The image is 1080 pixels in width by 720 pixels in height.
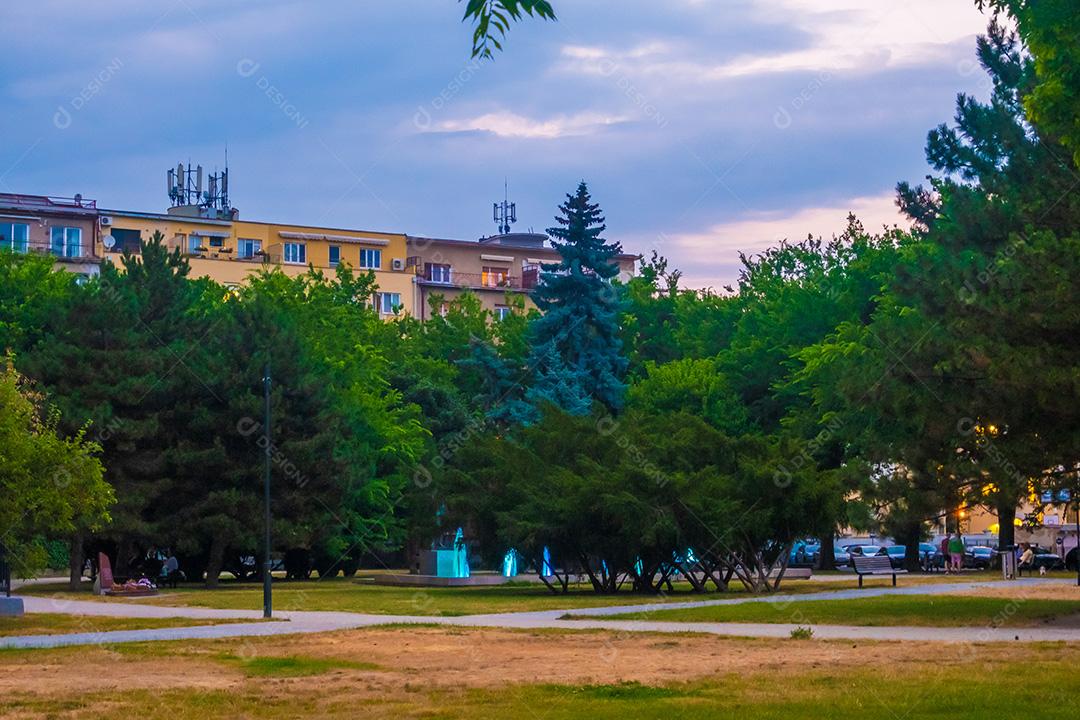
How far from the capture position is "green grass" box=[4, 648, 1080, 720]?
1529cm

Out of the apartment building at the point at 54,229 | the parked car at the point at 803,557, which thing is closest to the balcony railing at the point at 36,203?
the apartment building at the point at 54,229

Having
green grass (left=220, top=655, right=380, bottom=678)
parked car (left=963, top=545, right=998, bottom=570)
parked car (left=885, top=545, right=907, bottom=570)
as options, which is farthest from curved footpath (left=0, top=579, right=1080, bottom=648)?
parked car (left=963, top=545, right=998, bottom=570)

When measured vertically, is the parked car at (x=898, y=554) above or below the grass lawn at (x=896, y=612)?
above

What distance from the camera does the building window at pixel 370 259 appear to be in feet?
387

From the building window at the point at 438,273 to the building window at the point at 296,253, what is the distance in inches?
538

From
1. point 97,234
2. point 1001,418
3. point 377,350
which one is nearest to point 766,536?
point 1001,418

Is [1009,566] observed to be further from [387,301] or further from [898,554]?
[387,301]

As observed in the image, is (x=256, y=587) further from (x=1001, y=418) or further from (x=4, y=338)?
(x=1001, y=418)

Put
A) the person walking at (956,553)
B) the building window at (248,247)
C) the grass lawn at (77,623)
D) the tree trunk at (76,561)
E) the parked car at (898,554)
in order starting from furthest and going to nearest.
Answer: the building window at (248,247)
the parked car at (898,554)
the person walking at (956,553)
the tree trunk at (76,561)
the grass lawn at (77,623)

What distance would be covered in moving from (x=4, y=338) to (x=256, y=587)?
14.3 metres

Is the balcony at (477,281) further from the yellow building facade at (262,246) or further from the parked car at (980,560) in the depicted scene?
the parked car at (980,560)

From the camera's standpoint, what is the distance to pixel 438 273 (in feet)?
413

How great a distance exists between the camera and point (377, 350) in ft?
252

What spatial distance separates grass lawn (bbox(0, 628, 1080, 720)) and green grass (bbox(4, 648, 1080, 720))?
0.02 m
